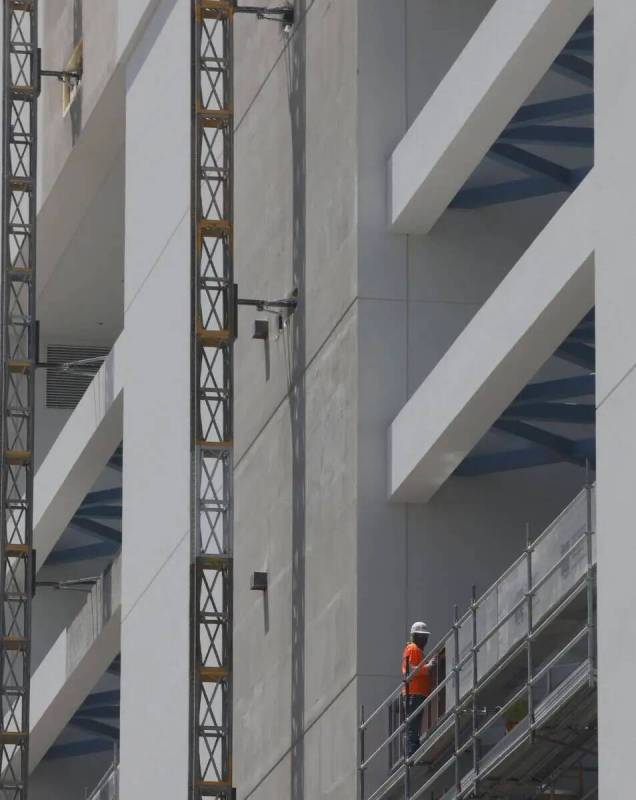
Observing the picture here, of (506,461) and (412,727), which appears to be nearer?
(412,727)

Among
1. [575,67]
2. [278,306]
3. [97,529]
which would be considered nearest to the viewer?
[575,67]

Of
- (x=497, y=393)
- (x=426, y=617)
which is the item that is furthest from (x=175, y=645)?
(x=497, y=393)

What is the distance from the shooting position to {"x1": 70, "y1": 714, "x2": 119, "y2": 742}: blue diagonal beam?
187 ft

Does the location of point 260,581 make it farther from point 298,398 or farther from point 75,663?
point 75,663

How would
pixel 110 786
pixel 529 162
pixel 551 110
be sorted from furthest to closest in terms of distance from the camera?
pixel 110 786, pixel 529 162, pixel 551 110

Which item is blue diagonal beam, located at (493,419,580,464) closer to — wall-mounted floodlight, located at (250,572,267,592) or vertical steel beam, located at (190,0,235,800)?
wall-mounted floodlight, located at (250,572,267,592)

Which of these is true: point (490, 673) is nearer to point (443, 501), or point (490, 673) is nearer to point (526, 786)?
point (526, 786)

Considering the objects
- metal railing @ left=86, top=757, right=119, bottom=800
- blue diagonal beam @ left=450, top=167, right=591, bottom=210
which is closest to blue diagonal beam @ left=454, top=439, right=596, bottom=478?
blue diagonal beam @ left=450, top=167, right=591, bottom=210

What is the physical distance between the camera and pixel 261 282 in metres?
39.4

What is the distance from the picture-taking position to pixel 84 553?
194ft

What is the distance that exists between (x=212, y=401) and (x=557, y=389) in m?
8.55

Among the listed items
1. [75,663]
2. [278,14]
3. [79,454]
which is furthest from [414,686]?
[75,663]

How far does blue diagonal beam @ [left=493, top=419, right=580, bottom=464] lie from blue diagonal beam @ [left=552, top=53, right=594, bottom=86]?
4722 mm

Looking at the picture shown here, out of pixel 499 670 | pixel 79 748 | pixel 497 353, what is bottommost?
pixel 499 670
